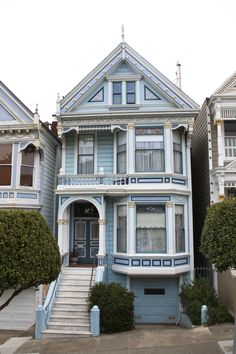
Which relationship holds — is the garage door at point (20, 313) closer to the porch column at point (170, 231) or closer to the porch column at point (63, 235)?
the porch column at point (63, 235)

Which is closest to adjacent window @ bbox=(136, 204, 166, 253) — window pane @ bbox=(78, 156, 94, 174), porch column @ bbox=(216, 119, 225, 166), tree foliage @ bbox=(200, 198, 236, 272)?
window pane @ bbox=(78, 156, 94, 174)

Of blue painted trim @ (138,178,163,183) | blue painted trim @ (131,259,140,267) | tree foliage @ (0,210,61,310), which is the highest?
blue painted trim @ (138,178,163,183)

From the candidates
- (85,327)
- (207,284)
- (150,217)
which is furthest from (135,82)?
(85,327)

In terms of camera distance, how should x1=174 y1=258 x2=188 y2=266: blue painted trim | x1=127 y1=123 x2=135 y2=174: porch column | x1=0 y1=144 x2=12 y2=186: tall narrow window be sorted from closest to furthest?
1. x1=174 y1=258 x2=188 y2=266: blue painted trim
2. x1=127 y1=123 x2=135 y2=174: porch column
3. x1=0 y1=144 x2=12 y2=186: tall narrow window

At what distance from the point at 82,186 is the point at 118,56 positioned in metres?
6.30

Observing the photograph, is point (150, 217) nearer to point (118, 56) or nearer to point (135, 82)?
point (135, 82)

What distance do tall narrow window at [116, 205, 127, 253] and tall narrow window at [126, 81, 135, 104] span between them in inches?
193

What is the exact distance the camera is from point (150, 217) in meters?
16.0

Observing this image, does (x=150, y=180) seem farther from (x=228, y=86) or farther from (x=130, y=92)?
(x=228, y=86)

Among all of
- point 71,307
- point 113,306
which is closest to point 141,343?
point 113,306

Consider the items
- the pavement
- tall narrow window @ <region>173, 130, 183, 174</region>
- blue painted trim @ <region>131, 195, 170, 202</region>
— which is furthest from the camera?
tall narrow window @ <region>173, 130, 183, 174</region>

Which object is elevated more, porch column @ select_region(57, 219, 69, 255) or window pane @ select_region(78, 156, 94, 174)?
window pane @ select_region(78, 156, 94, 174)

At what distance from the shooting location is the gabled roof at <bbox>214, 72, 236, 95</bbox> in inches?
639

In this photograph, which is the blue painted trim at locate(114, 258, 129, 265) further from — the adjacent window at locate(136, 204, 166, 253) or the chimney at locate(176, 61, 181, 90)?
the chimney at locate(176, 61, 181, 90)
